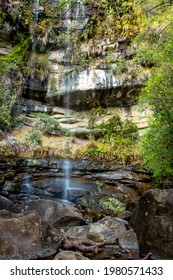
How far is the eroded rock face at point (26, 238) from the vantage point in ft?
12.4

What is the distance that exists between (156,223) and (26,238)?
215 centimetres

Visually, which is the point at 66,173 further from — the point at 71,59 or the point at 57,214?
the point at 71,59

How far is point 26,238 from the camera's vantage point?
159 inches

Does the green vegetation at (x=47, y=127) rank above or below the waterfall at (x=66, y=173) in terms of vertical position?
above

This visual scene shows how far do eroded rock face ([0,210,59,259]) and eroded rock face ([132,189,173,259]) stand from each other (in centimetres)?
154

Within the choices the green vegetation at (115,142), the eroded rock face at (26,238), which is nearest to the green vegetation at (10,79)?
the green vegetation at (115,142)

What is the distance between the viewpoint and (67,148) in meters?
13.4

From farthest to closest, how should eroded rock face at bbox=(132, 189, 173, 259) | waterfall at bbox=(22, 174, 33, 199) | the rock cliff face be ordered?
the rock cliff face, waterfall at bbox=(22, 174, 33, 199), eroded rock face at bbox=(132, 189, 173, 259)

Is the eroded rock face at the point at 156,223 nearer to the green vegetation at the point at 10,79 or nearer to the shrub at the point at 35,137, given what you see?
the shrub at the point at 35,137

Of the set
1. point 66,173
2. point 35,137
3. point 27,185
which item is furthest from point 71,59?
point 27,185

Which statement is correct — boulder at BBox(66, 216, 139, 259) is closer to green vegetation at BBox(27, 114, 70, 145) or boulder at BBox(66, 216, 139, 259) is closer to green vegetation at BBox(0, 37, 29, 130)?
green vegetation at BBox(27, 114, 70, 145)

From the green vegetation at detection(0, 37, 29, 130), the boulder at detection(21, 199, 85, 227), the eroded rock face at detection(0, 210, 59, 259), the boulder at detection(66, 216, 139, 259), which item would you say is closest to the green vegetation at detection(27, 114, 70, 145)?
the green vegetation at detection(0, 37, 29, 130)

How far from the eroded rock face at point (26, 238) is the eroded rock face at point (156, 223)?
1537 mm

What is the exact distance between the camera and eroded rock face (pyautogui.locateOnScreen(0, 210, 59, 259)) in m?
3.78
